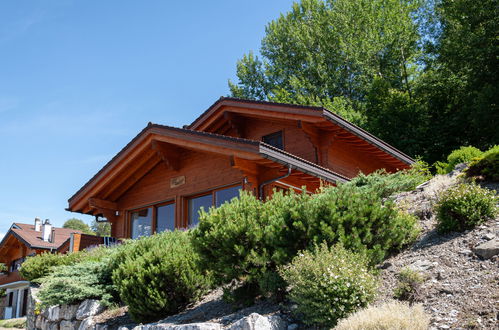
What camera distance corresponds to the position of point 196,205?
1672 cm

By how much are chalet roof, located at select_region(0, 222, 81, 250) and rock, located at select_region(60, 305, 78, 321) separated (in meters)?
21.2

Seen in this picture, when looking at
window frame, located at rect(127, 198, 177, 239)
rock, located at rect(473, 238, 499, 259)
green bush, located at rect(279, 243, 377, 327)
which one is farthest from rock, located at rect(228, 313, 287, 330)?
window frame, located at rect(127, 198, 177, 239)

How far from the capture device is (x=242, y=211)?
8.84m

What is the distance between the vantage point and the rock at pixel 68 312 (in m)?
12.0

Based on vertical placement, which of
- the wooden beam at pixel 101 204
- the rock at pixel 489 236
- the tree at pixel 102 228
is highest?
the tree at pixel 102 228

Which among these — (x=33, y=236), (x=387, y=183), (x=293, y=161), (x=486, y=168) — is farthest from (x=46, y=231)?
(x=486, y=168)

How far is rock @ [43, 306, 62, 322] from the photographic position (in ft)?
40.9

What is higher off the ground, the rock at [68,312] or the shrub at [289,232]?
the shrub at [289,232]

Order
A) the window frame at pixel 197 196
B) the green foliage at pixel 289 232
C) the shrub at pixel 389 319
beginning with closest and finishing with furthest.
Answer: the shrub at pixel 389 319 < the green foliage at pixel 289 232 < the window frame at pixel 197 196

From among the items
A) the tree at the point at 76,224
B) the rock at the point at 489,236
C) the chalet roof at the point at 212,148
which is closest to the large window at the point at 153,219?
the chalet roof at the point at 212,148

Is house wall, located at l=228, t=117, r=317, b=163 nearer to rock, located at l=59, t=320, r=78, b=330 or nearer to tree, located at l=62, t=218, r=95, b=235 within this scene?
rock, located at l=59, t=320, r=78, b=330

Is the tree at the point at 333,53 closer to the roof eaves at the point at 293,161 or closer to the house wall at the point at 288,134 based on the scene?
the house wall at the point at 288,134

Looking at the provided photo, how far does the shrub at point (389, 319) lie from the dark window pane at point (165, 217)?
11922mm

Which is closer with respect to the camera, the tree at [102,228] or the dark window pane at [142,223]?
the dark window pane at [142,223]
